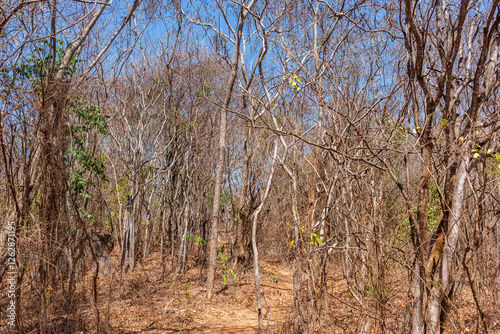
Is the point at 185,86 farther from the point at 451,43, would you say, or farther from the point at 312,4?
the point at 451,43

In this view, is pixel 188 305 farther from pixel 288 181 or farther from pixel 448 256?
pixel 448 256

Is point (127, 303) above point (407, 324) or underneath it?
underneath

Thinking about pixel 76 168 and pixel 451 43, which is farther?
pixel 76 168

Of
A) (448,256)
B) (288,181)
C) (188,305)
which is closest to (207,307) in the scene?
(188,305)

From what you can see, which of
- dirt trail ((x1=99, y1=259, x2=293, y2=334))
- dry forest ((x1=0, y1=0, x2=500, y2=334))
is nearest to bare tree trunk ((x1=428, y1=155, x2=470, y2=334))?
dry forest ((x1=0, y1=0, x2=500, y2=334))

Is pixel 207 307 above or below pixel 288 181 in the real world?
below

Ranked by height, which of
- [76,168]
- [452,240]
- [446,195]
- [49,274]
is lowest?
[49,274]

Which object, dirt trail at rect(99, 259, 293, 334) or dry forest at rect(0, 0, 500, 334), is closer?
dry forest at rect(0, 0, 500, 334)

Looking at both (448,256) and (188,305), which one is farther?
(188,305)

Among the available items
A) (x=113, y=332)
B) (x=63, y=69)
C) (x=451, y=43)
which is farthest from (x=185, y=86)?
(x=451, y=43)

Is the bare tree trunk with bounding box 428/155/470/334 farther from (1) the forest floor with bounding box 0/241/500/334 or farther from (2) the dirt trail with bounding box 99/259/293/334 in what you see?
(2) the dirt trail with bounding box 99/259/293/334

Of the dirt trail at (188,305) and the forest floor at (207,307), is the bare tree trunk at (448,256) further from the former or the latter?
the dirt trail at (188,305)

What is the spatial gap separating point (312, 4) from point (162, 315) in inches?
306

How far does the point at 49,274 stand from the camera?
5.01 meters
